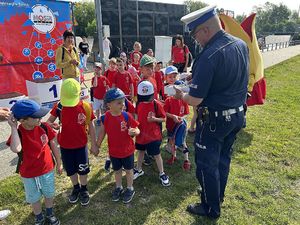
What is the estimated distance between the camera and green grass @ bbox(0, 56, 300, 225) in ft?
10.9

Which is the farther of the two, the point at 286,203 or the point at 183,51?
the point at 183,51

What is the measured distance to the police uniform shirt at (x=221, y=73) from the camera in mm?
2668

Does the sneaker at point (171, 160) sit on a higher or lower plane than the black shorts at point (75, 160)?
lower

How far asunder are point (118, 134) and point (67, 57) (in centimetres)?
329

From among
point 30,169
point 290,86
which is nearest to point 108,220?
point 30,169

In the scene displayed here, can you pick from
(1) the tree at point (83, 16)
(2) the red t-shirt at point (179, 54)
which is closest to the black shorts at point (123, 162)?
(2) the red t-shirt at point (179, 54)

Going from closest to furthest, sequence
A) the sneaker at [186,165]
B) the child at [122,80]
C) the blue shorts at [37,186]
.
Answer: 1. the blue shorts at [37,186]
2. the sneaker at [186,165]
3. the child at [122,80]

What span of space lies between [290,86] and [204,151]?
30.3 ft

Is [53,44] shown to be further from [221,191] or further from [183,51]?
[221,191]

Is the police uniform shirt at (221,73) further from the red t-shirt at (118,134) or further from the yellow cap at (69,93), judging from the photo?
the yellow cap at (69,93)

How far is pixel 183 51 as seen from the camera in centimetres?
819

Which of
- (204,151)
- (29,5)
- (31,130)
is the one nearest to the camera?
(31,130)

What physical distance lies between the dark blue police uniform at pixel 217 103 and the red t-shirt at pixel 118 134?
2.79ft

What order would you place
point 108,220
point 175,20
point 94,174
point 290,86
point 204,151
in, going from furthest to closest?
1. point 175,20
2. point 290,86
3. point 94,174
4. point 108,220
5. point 204,151
